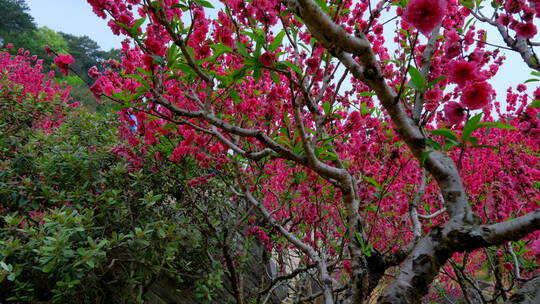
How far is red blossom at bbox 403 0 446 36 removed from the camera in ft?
4.42

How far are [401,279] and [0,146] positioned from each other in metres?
4.89

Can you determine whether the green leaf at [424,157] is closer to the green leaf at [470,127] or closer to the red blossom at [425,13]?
the green leaf at [470,127]

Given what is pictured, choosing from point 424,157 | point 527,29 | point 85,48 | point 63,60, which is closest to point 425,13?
point 424,157

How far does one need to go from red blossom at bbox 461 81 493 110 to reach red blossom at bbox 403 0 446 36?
392 millimetres

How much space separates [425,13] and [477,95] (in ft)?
1.69

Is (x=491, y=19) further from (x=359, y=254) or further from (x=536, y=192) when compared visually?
(x=359, y=254)

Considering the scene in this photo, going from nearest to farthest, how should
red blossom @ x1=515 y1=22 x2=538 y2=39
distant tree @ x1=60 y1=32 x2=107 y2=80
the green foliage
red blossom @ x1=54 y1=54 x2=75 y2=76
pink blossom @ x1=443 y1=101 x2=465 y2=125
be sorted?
1. pink blossom @ x1=443 y1=101 x2=465 y2=125
2. red blossom @ x1=54 y1=54 x2=75 y2=76
3. the green foliage
4. red blossom @ x1=515 y1=22 x2=538 y2=39
5. distant tree @ x1=60 y1=32 x2=107 y2=80

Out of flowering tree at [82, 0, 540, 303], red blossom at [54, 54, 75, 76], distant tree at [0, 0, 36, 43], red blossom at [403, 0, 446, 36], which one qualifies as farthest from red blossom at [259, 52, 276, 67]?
distant tree at [0, 0, 36, 43]

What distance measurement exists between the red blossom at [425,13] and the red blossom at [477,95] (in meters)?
0.39

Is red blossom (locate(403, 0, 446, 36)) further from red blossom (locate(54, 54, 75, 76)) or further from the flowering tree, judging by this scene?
red blossom (locate(54, 54, 75, 76))

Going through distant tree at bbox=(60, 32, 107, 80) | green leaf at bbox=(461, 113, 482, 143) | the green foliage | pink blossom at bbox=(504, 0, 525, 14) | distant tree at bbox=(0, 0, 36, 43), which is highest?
distant tree at bbox=(60, 32, 107, 80)

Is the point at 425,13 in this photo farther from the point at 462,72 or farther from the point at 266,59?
the point at 266,59

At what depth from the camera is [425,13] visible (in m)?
1.38

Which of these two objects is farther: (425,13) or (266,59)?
(266,59)
